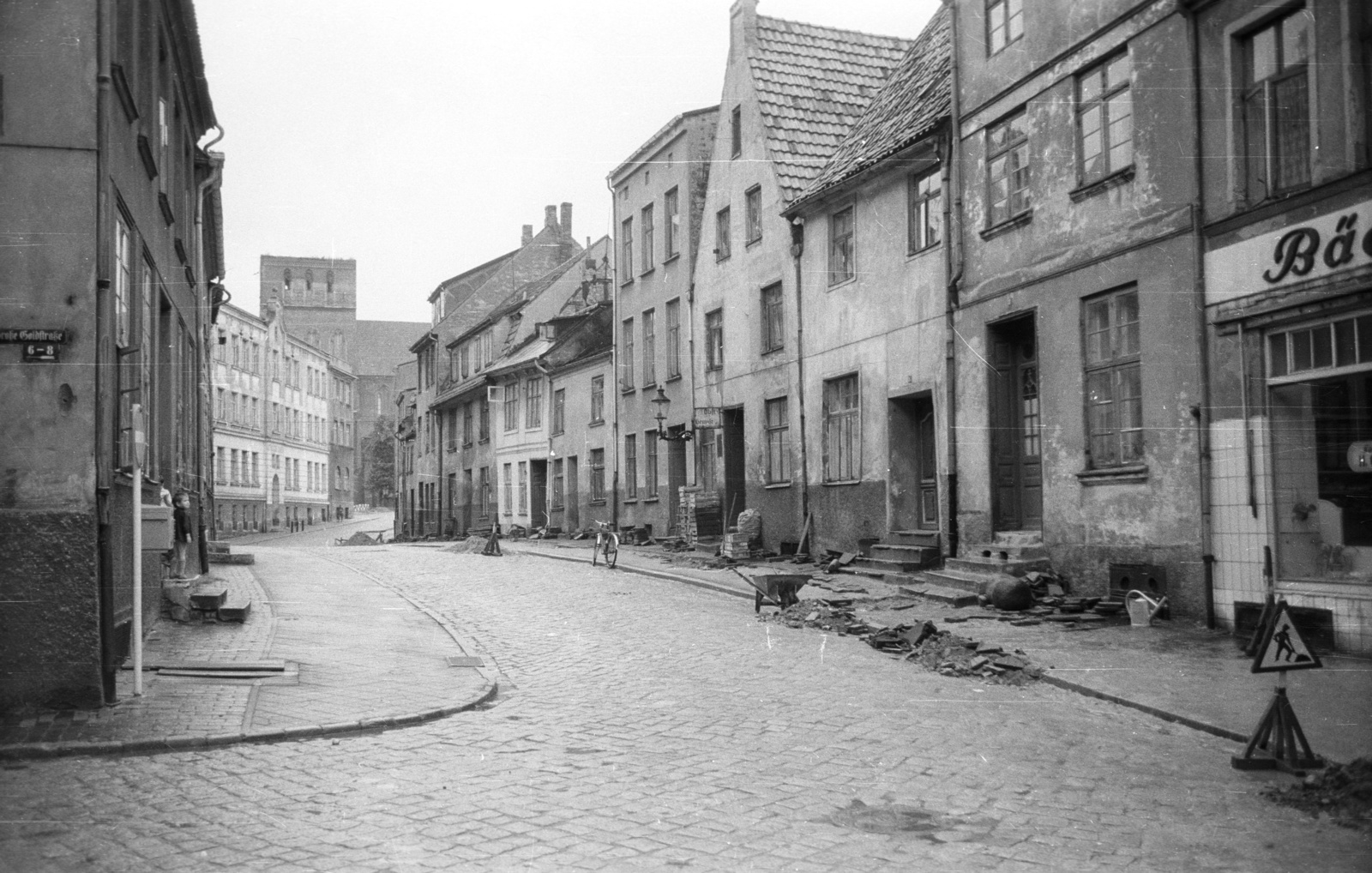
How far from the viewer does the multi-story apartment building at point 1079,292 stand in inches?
523

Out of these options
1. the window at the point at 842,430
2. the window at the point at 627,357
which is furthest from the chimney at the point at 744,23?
the window at the point at 627,357

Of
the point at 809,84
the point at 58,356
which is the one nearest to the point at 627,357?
the point at 809,84

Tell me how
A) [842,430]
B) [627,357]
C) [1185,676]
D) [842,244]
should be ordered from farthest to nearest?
[627,357] < [842,244] < [842,430] < [1185,676]

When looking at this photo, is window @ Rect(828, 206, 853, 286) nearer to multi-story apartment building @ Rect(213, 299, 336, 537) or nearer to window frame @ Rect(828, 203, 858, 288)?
window frame @ Rect(828, 203, 858, 288)

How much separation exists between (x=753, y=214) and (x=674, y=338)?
5450 mm

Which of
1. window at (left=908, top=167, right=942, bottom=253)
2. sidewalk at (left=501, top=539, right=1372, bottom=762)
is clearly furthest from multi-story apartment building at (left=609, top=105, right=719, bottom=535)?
sidewalk at (left=501, top=539, right=1372, bottom=762)

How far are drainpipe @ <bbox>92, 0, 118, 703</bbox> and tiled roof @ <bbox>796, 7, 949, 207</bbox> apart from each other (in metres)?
12.6

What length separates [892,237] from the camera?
66.9ft

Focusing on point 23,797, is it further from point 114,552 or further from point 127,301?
point 127,301

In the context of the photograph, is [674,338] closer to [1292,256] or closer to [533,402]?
[533,402]

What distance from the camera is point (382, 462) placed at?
93438 millimetres

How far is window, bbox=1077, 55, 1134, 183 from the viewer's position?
14203 mm

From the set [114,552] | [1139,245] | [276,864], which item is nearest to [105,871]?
[276,864]

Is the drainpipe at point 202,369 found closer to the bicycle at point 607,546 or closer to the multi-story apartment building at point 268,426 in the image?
the bicycle at point 607,546
